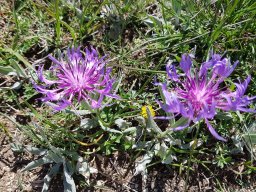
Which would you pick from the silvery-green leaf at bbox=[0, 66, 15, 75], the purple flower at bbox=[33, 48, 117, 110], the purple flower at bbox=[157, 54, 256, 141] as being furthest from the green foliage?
the purple flower at bbox=[157, 54, 256, 141]

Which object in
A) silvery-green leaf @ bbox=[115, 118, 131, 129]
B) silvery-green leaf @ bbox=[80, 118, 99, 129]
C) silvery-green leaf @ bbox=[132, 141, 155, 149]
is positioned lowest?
silvery-green leaf @ bbox=[132, 141, 155, 149]

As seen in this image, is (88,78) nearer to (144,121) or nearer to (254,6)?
(144,121)

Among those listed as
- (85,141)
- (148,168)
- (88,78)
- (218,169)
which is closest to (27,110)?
(85,141)

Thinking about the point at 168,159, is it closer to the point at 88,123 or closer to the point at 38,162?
the point at 88,123

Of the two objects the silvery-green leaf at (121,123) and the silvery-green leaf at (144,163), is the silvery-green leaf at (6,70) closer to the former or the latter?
the silvery-green leaf at (121,123)

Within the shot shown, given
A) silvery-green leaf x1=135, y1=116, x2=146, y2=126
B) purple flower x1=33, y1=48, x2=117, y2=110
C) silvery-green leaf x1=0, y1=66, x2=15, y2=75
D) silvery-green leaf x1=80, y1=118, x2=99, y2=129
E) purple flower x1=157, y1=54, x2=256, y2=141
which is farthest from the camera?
silvery-green leaf x1=0, y1=66, x2=15, y2=75

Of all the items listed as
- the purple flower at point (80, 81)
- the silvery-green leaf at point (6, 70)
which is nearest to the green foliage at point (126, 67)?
the silvery-green leaf at point (6, 70)

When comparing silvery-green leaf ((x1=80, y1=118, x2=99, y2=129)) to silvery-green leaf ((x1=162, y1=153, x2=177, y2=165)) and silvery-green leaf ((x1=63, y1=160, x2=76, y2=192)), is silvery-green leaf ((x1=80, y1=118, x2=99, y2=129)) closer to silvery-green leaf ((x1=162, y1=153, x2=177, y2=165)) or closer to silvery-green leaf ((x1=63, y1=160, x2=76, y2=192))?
silvery-green leaf ((x1=63, y1=160, x2=76, y2=192))

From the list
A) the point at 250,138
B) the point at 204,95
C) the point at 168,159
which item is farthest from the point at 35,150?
the point at 250,138

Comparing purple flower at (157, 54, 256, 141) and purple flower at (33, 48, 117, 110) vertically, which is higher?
purple flower at (33, 48, 117, 110)

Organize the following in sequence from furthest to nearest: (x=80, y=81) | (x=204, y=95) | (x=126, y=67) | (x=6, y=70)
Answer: (x=6, y=70)
(x=126, y=67)
(x=80, y=81)
(x=204, y=95)
